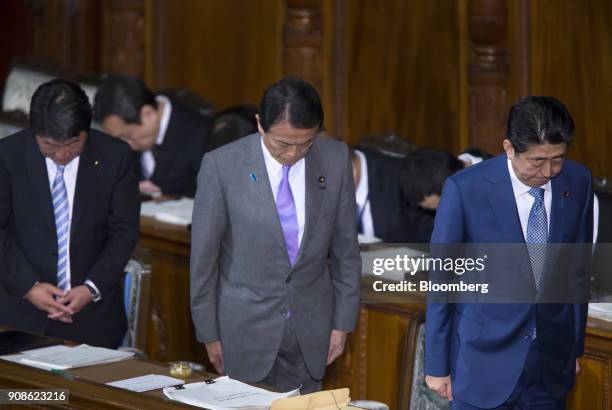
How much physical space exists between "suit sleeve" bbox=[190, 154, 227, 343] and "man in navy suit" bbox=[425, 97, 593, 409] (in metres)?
0.81

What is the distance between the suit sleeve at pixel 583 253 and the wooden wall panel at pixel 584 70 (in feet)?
8.49

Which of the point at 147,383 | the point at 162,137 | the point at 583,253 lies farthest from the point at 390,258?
the point at 162,137

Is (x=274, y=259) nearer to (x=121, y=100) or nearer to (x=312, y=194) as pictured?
(x=312, y=194)

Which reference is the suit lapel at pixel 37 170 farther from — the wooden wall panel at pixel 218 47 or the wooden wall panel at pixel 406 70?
the wooden wall panel at pixel 218 47

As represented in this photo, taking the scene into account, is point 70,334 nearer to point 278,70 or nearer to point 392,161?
point 392,161

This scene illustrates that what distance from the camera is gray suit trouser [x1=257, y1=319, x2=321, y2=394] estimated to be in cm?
441

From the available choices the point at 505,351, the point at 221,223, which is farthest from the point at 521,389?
the point at 221,223

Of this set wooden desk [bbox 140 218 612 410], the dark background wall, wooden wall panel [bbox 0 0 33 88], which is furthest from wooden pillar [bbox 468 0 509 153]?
wooden wall panel [bbox 0 0 33 88]

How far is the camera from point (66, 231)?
478 centimetres

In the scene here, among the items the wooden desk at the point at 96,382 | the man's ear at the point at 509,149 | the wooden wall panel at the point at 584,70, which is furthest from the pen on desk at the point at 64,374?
the wooden wall panel at the point at 584,70

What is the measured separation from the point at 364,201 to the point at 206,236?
1.82m

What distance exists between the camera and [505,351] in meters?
3.84

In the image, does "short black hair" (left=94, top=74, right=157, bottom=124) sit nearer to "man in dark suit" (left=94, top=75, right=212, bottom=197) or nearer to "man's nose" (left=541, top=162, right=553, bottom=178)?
"man in dark suit" (left=94, top=75, right=212, bottom=197)

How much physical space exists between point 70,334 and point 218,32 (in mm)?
4079
